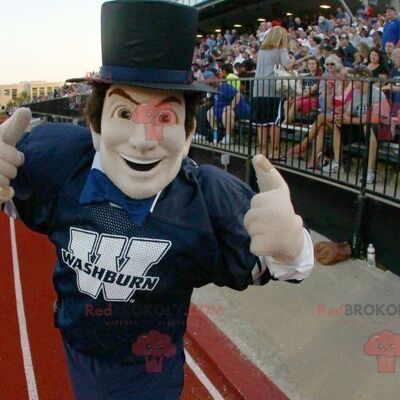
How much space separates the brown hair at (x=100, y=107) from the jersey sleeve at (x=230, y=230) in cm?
24

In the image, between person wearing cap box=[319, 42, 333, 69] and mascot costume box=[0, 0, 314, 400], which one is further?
person wearing cap box=[319, 42, 333, 69]

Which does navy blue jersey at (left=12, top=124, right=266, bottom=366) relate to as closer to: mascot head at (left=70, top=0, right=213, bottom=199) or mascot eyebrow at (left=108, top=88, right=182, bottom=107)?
mascot head at (left=70, top=0, right=213, bottom=199)

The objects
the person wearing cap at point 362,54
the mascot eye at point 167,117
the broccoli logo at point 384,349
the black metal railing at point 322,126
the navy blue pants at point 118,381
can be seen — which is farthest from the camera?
the person wearing cap at point 362,54

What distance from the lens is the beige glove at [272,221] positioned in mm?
1672

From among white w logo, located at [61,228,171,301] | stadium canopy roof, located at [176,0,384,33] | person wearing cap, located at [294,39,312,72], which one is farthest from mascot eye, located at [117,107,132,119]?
stadium canopy roof, located at [176,0,384,33]

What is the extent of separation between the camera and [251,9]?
23.8 metres

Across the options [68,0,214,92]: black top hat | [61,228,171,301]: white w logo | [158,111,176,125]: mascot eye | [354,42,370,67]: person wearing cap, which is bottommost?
[61,228,171,301]: white w logo

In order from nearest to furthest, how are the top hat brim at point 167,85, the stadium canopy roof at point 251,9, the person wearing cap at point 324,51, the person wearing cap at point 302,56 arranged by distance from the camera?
the top hat brim at point 167,85
the person wearing cap at point 324,51
the person wearing cap at point 302,56
the stadium canopy roof at point 251,9

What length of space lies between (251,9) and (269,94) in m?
18.8

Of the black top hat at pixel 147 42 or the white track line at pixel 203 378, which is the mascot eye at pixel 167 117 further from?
the white track line at pixel 203 378

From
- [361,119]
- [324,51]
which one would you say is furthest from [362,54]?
[361,119]

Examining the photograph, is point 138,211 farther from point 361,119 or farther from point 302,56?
point 302,56

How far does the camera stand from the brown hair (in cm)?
204

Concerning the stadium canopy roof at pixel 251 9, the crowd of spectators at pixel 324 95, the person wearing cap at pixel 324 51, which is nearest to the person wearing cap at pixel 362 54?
the crowd of spectators at pixel 324 95
